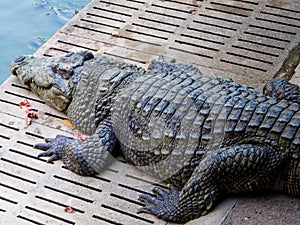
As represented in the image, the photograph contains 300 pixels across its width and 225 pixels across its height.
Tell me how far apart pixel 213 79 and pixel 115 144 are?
3.17ft

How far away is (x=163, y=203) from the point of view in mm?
4559

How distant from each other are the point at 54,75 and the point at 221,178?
208 cm

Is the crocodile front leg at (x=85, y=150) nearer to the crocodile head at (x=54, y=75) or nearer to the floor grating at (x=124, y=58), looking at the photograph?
the floor grating at (x=124, y=58)

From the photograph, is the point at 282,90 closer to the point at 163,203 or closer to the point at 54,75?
the point at 163,203

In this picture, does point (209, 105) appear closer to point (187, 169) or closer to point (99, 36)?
point (187, 169)

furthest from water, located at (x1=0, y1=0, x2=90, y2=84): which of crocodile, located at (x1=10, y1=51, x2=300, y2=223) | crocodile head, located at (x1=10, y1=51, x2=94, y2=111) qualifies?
crocodile, located at (x1=10, y1=51, x2=300, y2=223)

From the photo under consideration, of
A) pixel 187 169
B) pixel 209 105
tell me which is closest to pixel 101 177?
pixel 187 169

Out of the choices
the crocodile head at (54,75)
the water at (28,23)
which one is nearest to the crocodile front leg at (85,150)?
the crocodile head at (54,75)

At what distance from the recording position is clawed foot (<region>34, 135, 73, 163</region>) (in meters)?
5.14

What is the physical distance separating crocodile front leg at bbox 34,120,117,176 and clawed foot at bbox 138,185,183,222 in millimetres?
532

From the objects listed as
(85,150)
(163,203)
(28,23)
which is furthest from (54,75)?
(28,23)

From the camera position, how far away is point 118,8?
686 centimetres

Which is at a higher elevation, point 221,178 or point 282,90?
point 282,90

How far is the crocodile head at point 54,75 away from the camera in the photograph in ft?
18.3
